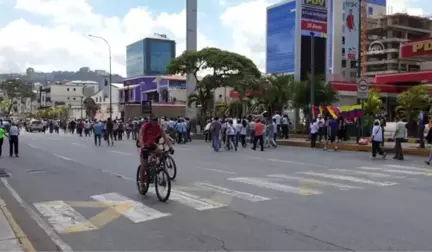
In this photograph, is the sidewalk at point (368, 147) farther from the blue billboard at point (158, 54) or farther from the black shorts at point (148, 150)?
A: the blue billboard at point (158, 54)

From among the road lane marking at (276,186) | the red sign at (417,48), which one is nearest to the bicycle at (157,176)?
the road lane marking at (276,186)

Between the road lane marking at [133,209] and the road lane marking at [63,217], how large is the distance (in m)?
0.74

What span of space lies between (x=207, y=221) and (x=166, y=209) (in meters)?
1.33

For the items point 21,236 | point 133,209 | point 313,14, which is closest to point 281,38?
point 313,14

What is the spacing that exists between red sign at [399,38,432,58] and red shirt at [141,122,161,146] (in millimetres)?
31610

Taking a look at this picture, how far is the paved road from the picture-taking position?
273 inches

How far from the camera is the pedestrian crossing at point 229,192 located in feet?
28.7

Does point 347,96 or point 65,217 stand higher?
point 347,96

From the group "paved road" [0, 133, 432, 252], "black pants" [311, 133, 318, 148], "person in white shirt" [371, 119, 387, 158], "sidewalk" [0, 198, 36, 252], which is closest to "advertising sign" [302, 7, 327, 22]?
"black pants" [311, 133, 318, 148]

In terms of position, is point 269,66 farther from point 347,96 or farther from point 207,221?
point 207,221


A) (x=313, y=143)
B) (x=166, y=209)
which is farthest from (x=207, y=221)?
(x=313, y=143)

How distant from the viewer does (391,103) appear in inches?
2238

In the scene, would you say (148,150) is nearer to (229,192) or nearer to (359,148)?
(229,192)

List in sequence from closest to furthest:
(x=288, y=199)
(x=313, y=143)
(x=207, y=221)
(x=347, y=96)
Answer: (x=207, y=221), (x=288, y=199), (x=313, y=143), (x=347, y=96)
